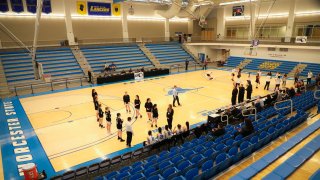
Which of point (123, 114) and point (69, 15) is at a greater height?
point (69, 15)

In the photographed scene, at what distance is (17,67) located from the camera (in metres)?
22.8

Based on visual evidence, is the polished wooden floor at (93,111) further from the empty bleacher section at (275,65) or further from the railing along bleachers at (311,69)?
the empty bleacher section at (275,65)

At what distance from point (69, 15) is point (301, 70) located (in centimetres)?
2749

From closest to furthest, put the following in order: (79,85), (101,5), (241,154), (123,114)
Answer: (241,154)
(123,114)
(79,85)
(101,5)

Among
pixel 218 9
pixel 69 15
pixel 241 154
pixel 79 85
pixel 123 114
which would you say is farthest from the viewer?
pixel 218 9

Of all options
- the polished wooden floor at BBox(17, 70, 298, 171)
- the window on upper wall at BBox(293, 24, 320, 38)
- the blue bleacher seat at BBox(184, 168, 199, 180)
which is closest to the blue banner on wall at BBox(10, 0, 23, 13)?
the polished wooden floor at BBox(17, 70, 298, 171)

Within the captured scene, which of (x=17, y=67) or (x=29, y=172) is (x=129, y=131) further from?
(x=17, y=67)

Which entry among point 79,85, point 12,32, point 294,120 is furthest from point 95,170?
point 12,32

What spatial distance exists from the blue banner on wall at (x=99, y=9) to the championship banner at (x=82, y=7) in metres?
0.50

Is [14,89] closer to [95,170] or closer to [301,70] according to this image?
[95,170]

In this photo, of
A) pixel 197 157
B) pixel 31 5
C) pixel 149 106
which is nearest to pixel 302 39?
pixel 149 106

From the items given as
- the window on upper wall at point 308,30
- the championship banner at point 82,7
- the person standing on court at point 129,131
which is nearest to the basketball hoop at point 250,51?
the window on upper wall at point 308,30

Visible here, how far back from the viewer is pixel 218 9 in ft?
122

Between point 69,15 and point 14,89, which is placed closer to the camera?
point 14,89
